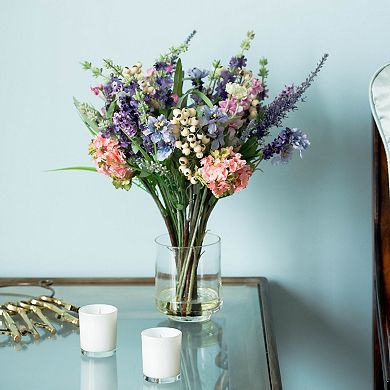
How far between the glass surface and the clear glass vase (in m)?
0.02

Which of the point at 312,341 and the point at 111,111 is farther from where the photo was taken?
the point at 312,341

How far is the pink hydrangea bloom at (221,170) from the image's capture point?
1.25 m

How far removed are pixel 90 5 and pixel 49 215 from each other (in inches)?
17.2

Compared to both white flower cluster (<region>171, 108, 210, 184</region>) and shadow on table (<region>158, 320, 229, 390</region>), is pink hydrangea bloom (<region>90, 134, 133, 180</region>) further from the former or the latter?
shadow on table (<region>158, 320, 229, 390</region>)

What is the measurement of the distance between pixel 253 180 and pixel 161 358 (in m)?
0.60

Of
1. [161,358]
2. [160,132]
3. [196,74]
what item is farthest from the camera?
[196,74]

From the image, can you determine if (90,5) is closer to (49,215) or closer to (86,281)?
(49,215)

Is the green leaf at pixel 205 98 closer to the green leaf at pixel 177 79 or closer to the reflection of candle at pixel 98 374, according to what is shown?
the green leaf at pixel 177 79

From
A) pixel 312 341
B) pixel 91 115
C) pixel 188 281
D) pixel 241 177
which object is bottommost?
pixel 312 341

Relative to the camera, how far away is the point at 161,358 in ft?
3.72

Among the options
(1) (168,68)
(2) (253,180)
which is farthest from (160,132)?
(2) (253,180)

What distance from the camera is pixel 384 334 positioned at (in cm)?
138

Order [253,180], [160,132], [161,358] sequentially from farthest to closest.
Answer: [253,180] → [160,132] → [161,358]

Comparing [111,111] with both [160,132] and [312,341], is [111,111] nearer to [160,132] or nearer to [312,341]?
[160,132]
